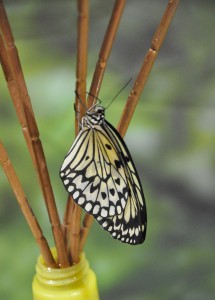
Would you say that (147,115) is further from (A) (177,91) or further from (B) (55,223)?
(B) (55,223)

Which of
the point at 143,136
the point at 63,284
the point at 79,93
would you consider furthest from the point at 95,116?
the point at 143,136

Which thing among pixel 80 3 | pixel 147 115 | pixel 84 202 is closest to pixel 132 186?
pixel 84 202

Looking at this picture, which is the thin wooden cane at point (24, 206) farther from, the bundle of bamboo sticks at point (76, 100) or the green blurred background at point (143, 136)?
the green blurred background at point (143, 136)

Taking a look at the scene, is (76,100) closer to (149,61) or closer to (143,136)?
(149,61)

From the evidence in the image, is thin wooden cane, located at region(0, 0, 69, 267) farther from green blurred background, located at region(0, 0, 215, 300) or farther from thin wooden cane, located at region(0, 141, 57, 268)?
green blurred background, located at region(0, 0, 215, 300)

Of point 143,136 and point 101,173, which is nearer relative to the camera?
point 101,173

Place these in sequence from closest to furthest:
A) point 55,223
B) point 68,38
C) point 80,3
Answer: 1. point 80,3
2. point 55,223
3. point 68,38
